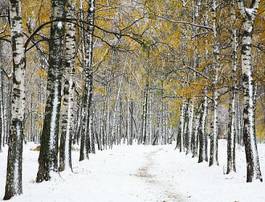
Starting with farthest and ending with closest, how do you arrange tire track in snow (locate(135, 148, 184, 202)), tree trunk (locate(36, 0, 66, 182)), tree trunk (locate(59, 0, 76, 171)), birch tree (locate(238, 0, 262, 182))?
tree trunk (locate(59, 0, 76, 171)) → birch tree (locate(238, 0, 262, 182)) → tree trunk (locate(36, 0, 66, 182)) → tire track in snow (locate(135, 148, 184, 202))

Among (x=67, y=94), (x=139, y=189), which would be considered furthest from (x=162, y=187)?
(x=67, y=94)

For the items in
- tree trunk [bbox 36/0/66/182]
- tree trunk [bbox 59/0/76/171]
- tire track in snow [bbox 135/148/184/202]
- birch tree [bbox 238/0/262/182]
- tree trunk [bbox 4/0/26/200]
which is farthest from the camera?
tree trunk [bbox 59/0/76/171]

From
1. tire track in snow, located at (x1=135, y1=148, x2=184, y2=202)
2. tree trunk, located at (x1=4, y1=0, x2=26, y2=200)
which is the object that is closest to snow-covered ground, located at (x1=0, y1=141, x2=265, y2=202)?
Answer: tire track in snow, located at (x1=135, y1=148, x2=184, y2=202)

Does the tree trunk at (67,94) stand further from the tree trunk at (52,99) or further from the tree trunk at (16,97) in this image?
the tree trunk at (16,97)

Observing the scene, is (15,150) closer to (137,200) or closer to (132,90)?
(137,200)

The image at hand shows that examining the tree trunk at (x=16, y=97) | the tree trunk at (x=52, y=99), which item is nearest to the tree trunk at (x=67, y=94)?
the tree trunk at (x=52, y=99)

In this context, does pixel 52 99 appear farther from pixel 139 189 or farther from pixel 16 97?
pixel 139 189

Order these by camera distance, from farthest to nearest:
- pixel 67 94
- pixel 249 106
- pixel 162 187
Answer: pixel 67 94, pixel 249 106, pixel 162 187

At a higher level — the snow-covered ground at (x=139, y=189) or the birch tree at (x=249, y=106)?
the birch tree at (x=249, y=106)

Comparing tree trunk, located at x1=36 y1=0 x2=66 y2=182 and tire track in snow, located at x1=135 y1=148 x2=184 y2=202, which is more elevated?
tree trunk, located at x1=36 y1=0 x2=66 y2=182

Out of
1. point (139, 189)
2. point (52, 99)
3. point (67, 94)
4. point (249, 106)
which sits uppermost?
point (67, 94)

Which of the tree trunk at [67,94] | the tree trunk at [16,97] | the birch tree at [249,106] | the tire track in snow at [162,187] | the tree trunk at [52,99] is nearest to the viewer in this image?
the tree trunk at [16,97]

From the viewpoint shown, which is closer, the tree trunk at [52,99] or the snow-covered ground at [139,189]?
the snow-covered ground at [139,189]

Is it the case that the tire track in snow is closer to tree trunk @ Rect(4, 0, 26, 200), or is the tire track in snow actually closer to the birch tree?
the birch tree
